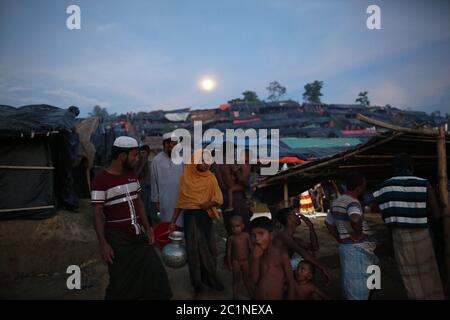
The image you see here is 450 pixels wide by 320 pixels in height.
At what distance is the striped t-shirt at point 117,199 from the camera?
3.23 metres

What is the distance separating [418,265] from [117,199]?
3.23 m

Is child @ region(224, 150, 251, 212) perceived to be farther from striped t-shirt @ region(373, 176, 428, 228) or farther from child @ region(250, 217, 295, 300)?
striped t-shirt @ region(373, 176, 428, 228)

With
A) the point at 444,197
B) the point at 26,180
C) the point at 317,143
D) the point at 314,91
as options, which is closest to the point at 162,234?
the point at 26,180

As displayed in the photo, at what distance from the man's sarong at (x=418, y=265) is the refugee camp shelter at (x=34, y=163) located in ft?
17.7

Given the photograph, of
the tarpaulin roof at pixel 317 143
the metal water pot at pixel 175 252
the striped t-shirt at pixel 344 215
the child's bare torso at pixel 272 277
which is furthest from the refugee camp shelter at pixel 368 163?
the tarpaulin roof at pixel 317 143

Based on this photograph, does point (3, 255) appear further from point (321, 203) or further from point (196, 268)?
point (321, 203)

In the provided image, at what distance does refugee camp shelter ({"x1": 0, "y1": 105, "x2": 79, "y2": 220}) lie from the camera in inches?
211

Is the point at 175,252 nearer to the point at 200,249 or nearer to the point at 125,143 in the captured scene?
the point at 200,249

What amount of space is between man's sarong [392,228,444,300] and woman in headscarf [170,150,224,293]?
6.99 ft

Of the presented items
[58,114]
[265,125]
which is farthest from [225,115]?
[58,114]

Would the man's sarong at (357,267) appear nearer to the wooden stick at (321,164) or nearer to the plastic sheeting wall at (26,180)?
the wooden stick at (321,164)

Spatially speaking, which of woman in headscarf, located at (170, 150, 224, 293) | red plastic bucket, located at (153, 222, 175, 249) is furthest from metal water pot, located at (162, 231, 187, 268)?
red plastic bucket, located at (153, 222, 175, 249)

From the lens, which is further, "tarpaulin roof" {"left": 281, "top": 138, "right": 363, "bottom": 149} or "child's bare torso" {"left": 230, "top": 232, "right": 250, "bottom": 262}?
"tarpaulin roof" {"left": 281, "top": 138, "right": 363, "bottom": 149}

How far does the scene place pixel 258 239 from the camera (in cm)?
375
